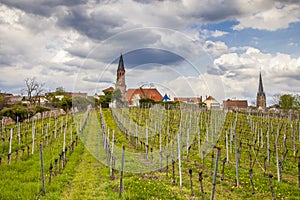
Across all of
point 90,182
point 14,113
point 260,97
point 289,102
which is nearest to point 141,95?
point 14,113

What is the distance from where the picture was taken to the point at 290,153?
1631 centimetres

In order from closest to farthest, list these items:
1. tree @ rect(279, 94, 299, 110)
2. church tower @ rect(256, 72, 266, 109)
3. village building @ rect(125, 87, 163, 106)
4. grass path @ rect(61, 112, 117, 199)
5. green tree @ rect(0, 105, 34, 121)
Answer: grass path @ rect(61, 112, 117, 199) < green tree @ rect(0, 105, 34, 121) < village building @ rect(125, 87, 163, 106) < tree @ rect(279, 94, 299, 110) < church tower @ rect(256, 72, 266, 109)

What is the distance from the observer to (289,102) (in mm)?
59719

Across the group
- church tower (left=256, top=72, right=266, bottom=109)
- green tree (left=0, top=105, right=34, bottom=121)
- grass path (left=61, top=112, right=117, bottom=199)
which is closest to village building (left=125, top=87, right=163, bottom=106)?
green tree (left=0, top=105, right=34, bottom=121)

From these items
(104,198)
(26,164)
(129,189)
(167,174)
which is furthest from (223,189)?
(26,164)

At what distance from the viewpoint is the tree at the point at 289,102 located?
59.3 m

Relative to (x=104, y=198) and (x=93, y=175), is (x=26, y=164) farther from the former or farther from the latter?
(x=104, y=198)

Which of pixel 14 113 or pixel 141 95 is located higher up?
→ pixel 141 95

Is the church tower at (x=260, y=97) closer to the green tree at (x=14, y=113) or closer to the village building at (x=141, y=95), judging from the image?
the village building at (x=141, y=95)

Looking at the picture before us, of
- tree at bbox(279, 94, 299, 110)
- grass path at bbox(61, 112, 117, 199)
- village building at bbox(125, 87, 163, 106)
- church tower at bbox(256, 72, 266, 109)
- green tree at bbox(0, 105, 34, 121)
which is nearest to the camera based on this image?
grass path at bbox(61, 112, 117, 199)

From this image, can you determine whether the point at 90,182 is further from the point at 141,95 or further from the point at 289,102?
the point at 289,102

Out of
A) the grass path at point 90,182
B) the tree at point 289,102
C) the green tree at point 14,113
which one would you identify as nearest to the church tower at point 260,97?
the tree at point 289,102

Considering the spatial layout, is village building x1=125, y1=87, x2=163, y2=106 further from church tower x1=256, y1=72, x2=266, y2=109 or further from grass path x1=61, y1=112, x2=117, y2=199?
church tower x1=256, y1=72, x2=266, y2=109

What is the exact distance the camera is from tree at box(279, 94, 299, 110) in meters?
59.3
